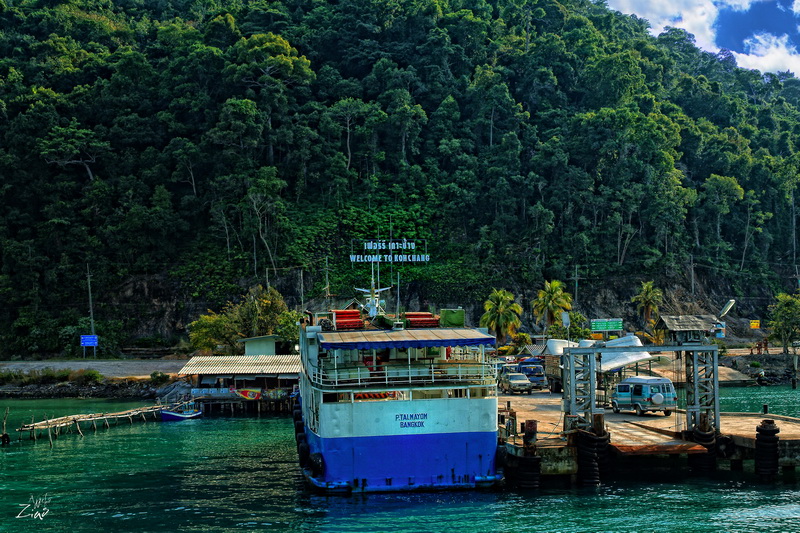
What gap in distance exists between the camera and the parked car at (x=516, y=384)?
58125 mm

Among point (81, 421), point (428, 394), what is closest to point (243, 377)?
point (81, 421)

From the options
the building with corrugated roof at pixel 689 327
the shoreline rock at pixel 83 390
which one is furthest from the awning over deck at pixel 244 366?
the building with corrugated roof at pixel 689 327

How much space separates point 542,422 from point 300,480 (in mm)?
12597

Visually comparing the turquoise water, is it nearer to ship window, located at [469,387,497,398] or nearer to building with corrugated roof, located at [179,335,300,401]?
ship window, located at [469,387,497,398]

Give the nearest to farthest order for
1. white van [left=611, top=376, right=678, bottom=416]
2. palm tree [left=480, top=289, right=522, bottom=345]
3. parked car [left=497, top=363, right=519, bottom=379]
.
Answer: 1. white van [left=611, top=376, right=678, bottom=416]
2. parked car [left=497, top=363, right=519, bottom=379]
3. palm tree [left=480, top=289, right=522, bottom=345]

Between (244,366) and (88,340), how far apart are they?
32388 millimetres

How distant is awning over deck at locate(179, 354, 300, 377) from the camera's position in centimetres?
6297

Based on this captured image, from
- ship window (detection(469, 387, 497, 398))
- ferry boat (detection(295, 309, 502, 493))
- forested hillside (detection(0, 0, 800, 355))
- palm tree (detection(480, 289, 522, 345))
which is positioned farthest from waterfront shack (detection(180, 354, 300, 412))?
forested hillside (detection(0, 0, 800, 355))

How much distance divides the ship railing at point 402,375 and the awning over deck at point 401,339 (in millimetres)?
940

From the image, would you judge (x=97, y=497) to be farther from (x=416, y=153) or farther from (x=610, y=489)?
(x=416, y=153)

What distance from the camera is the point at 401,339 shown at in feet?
106

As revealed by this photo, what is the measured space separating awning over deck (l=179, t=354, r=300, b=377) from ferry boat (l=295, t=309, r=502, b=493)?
29996 millimetres

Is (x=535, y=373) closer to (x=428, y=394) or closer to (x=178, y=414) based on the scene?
(x=178, y=414)

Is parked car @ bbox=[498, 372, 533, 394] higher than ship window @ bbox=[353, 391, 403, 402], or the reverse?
ship window @ bbox=[353, 391, 403, 402]
